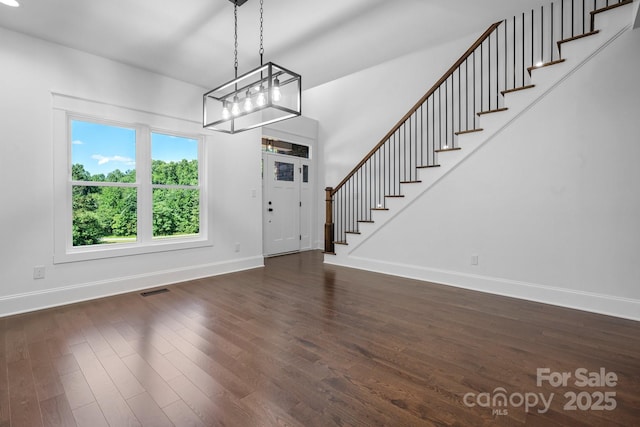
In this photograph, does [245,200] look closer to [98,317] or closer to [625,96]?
[98,317]

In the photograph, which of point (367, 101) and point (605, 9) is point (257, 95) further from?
point (367, 101)

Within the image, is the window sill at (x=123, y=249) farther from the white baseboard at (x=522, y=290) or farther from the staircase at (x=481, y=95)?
the white baseboard at (x=522, y=290)

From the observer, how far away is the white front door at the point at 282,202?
627cm

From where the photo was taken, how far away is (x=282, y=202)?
21.5ft

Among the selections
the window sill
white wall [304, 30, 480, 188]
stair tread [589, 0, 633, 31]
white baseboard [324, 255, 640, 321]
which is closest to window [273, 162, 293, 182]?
white wall [304, 30, 480, 188]

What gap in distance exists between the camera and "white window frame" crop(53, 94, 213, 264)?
11.0 feet

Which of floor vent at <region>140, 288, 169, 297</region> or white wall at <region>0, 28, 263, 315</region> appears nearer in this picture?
white wall at <region>0, 28, 263, 315</region>

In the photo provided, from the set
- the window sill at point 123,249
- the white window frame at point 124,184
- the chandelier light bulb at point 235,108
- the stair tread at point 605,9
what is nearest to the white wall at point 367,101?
the stair tread at point 605,9

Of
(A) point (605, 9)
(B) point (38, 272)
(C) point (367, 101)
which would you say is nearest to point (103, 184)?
(B) point (38, 272)

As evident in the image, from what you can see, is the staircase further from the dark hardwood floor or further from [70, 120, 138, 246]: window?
[70, 120, 138, 246]: window

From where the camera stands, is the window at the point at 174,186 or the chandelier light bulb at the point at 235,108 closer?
the chandelier light bulb at the point at 235,108

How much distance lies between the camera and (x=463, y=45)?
16.9 feet

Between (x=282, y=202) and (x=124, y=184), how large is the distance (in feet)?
10.4

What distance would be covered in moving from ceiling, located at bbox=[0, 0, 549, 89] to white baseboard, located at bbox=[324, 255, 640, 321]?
2.96m
